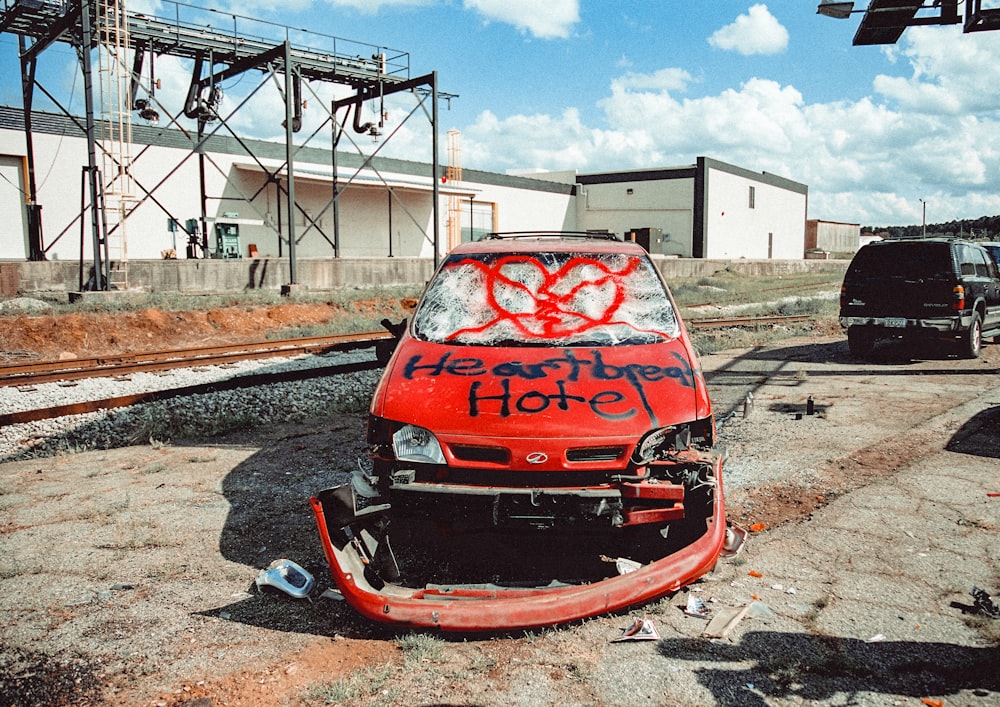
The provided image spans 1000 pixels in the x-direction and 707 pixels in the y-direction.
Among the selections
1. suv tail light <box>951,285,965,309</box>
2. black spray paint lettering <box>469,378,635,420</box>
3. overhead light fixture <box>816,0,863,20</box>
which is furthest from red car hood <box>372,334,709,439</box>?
suv tail light <box>951,285,965,309</box>

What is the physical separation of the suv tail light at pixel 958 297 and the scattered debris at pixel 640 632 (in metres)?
10.1

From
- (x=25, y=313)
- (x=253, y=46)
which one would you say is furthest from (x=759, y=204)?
(x=25, y=313)

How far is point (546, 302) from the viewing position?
16.1 feet

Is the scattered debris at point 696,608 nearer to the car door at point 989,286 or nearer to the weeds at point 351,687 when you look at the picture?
the weeds at point 351,687

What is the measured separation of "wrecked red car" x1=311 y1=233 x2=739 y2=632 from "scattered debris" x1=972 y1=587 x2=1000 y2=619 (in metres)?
1.23

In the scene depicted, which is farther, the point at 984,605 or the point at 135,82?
the point at 135,82

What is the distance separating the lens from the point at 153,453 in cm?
678

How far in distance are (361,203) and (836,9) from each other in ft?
89.2

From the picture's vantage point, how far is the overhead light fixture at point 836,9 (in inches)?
366

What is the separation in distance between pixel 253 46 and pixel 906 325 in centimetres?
2089

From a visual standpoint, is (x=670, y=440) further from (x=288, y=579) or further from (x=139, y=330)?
(x=139, y=330)

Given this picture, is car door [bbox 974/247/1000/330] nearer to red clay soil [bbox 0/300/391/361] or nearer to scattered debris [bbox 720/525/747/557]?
scattered debris [bbox 720/525/747/557]

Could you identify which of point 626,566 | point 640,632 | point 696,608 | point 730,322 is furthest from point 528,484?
point 730,322

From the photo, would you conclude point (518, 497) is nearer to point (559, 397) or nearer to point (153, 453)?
point (559, 397)
